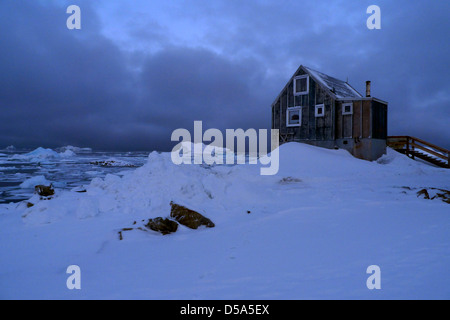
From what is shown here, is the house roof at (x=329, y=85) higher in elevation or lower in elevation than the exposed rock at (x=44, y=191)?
higher

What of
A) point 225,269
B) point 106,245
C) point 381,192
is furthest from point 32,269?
point 381,192

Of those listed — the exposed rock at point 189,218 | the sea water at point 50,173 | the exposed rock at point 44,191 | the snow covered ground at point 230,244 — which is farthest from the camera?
the sea water at point 50,173

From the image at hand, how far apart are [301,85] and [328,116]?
3616 millimetres

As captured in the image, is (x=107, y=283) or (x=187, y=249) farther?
(x=187, y=249)

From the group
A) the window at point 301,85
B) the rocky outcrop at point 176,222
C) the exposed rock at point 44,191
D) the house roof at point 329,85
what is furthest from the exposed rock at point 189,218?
the window at point 301,85

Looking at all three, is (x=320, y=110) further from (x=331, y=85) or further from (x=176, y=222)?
(x=176, y=222)

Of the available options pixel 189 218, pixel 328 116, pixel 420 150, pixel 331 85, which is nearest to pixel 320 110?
pixel 328 116

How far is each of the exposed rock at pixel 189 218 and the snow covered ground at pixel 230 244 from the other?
0.77ft

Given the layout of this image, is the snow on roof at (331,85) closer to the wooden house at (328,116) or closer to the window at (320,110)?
the wooden house at (328,116)

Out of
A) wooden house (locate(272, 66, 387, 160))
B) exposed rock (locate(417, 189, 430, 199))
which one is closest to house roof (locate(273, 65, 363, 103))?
wooden house (locate(272, 66, 387, 160))

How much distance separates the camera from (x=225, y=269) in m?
3.95

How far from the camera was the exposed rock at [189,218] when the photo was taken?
20.8 feet

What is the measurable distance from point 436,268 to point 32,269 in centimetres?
620
